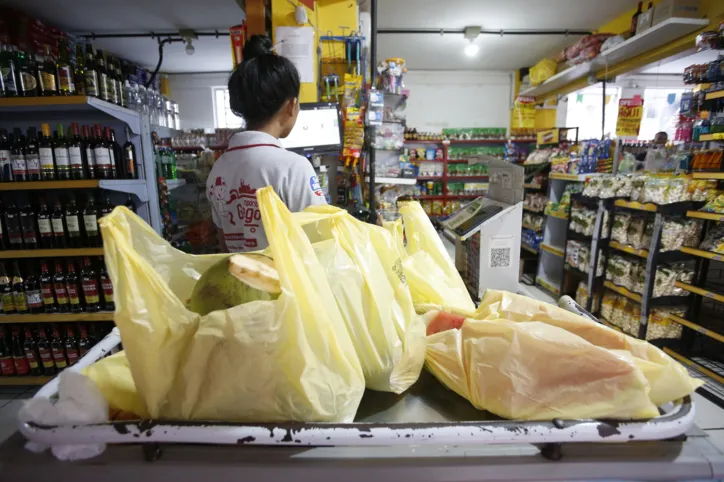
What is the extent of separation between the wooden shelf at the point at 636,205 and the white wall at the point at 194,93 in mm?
8045

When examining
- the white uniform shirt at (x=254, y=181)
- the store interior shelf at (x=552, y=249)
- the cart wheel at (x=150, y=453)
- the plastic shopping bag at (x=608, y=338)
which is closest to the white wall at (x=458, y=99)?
the store interior shelf at (x=552, y=249)

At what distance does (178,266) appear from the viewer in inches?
31.9

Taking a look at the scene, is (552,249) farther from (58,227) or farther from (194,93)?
(194,93)

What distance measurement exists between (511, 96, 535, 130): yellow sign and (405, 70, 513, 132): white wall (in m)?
0.98

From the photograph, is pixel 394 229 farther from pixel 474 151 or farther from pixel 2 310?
pixel 474 151

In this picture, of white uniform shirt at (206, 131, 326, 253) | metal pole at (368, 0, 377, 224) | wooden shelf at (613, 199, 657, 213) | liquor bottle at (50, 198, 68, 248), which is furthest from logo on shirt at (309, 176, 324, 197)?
wooden shelf at (613, 199, 657, 213)

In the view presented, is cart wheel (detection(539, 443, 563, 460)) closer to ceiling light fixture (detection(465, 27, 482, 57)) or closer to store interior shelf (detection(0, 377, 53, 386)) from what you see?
store interior shelf (detection(0, 377, 53, 386))

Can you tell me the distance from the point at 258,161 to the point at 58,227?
6.94 feet

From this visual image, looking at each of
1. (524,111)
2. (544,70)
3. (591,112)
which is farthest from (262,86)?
(591,112)

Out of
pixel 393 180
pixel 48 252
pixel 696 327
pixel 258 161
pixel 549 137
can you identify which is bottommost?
pixel 696 327

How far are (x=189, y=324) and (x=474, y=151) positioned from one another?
864 cm

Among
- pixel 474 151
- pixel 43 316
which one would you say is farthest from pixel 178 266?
pixel 474 151

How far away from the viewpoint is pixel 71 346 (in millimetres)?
2740

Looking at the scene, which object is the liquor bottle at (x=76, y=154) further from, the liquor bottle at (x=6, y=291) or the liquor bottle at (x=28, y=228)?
the liquor bottle at (x=6, y=291)
